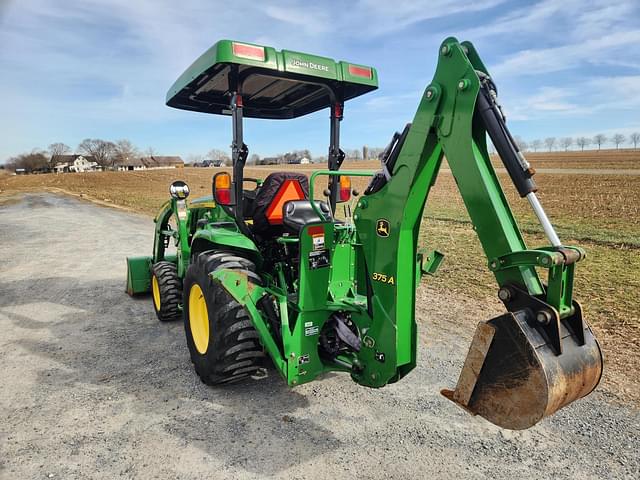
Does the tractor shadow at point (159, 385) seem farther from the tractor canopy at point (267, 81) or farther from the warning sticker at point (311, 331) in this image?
the tractor canopy at point (267, 81)

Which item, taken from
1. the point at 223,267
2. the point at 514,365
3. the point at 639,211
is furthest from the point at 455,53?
the point at 639,211

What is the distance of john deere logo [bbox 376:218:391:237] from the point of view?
103 inches

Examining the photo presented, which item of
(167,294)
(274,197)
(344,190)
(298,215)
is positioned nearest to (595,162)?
(344,190)

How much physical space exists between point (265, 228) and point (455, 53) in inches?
86.3

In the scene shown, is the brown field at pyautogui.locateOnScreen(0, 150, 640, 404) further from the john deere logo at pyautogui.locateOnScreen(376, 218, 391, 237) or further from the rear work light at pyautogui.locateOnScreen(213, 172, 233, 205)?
the rear work light at pyautogui.locateOnScreen(213, 172, 233, 205)

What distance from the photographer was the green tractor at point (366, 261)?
198cm

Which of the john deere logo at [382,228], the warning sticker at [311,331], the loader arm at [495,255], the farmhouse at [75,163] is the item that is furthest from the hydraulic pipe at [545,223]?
the farmhouse at [75,163]

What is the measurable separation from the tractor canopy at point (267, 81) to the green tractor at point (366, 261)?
0.01m

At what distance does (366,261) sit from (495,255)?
853mm

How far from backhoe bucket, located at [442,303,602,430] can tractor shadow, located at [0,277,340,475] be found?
1192mm

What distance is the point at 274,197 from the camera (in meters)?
3.77

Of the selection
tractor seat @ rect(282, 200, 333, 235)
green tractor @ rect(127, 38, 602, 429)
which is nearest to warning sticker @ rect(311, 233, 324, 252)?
green tractor @ rect(127, 38, 602, 429)

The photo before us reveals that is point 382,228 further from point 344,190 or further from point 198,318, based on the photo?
point 198,318

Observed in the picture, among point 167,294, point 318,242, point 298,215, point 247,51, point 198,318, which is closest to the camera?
point 318,242
